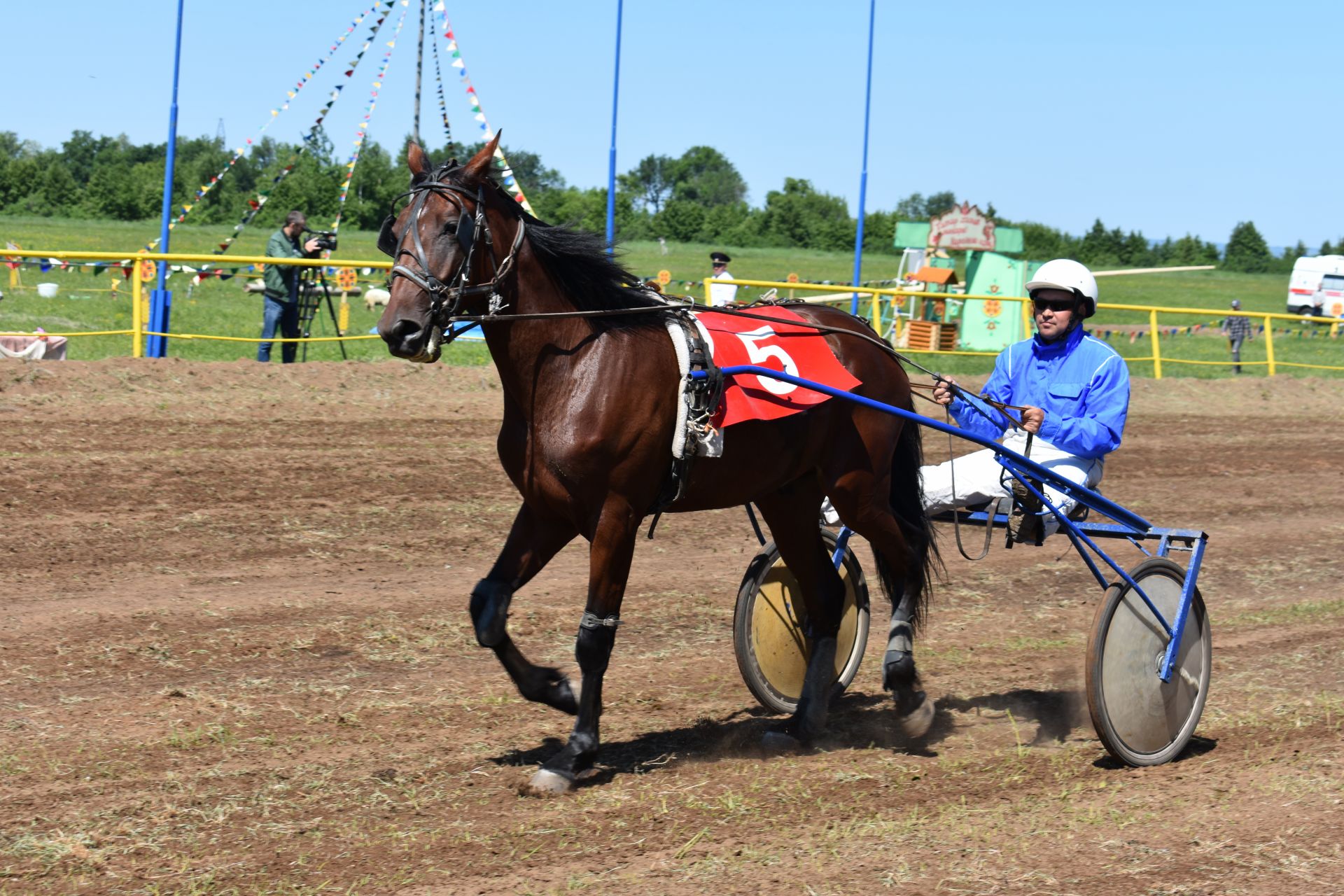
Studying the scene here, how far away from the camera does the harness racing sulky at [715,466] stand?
4.25 m

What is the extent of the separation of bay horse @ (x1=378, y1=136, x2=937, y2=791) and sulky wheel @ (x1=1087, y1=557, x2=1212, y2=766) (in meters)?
1.17

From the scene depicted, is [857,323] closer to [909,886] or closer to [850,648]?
[850,648]

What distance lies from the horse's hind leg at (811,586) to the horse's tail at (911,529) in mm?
201

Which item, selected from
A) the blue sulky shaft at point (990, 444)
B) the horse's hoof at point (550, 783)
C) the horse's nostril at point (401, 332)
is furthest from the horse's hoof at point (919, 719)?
the horse's nostril at point (401, 332)

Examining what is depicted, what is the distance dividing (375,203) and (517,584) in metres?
31.8

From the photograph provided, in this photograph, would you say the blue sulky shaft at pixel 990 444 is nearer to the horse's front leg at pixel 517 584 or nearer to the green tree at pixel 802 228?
the horse's front leg at pixel 517 584

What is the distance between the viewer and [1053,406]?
515cm

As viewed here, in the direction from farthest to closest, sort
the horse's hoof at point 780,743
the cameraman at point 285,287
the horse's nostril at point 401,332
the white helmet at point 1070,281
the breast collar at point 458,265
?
the cameraman at point 285,287, the white helmet at point 1070,281, the horse's hoof at point 780,743, the breast collar at point 458,265, the horse's nostril at point 401,332

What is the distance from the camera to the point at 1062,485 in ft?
16.2

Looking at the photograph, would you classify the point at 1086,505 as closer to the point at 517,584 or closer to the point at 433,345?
the point at 517,584

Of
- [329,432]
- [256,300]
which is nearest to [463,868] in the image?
[329,432]

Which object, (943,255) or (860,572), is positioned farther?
(943,255)

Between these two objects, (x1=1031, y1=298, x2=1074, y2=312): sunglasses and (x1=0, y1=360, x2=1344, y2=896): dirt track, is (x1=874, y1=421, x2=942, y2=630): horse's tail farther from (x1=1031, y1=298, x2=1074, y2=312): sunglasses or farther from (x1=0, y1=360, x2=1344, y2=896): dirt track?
(x1=1031, y1=298, x2=1074, y2=312): sunglasses

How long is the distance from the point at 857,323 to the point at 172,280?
21791 mm
